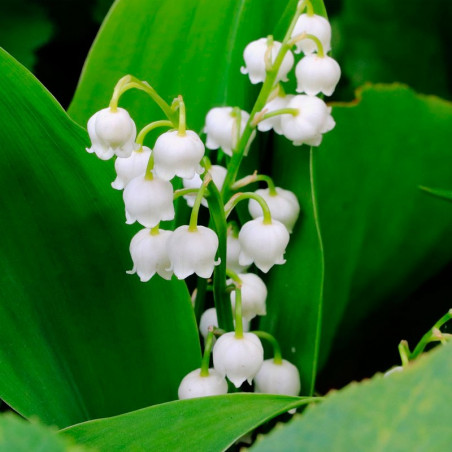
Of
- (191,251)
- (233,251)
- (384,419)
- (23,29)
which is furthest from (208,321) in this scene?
(23,29)

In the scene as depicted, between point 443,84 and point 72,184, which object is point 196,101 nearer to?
point 72,184

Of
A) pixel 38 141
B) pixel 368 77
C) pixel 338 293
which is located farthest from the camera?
pixel 368 77

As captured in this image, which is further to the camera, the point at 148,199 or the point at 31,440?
the point at 148,199

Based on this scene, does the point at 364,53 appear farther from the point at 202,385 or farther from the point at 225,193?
the point at 202,385

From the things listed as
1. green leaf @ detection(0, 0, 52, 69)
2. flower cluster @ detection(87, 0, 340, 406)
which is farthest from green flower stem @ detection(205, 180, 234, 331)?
green leaf @ detection(0, 0, 52, 69)

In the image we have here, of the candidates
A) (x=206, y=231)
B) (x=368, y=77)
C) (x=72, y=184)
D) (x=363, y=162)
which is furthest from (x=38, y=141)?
(x=368, y=77)

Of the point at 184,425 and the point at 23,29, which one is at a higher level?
the point at 23,29

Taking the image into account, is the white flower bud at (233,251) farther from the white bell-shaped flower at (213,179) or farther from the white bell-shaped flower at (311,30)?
the white bell-shaped flower at (311,30)
